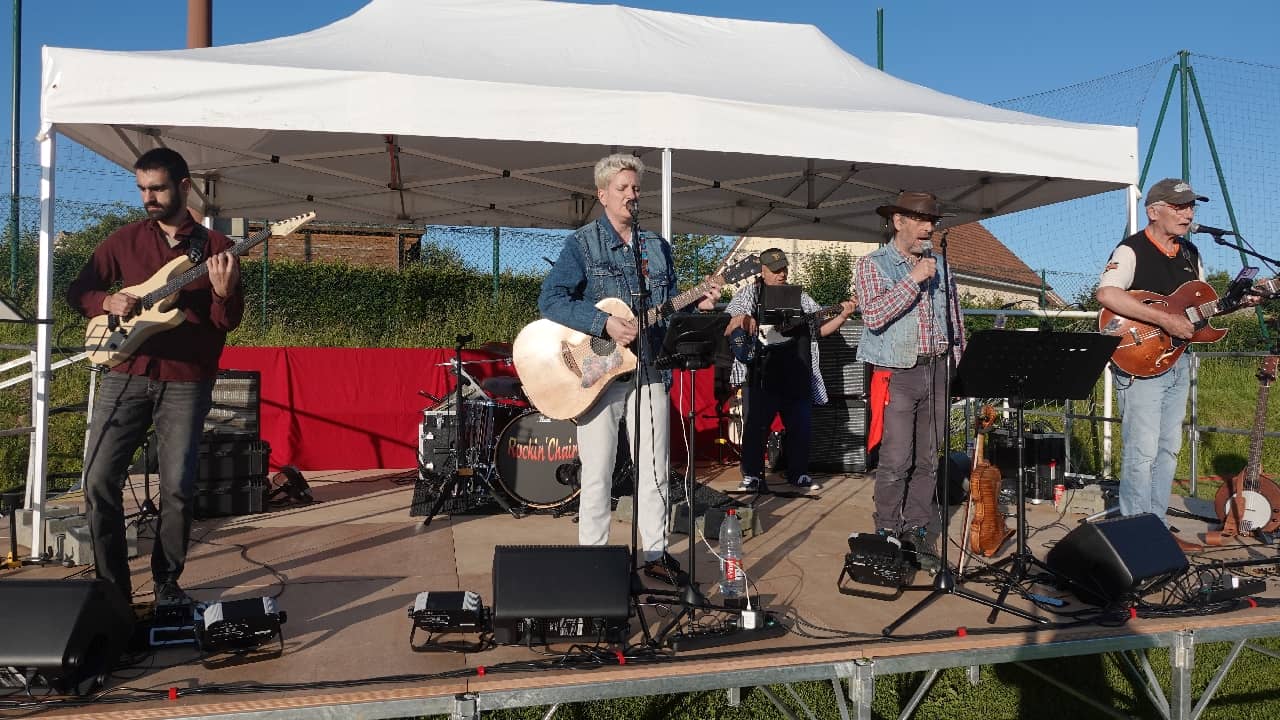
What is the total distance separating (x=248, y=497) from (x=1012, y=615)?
16.1 feet

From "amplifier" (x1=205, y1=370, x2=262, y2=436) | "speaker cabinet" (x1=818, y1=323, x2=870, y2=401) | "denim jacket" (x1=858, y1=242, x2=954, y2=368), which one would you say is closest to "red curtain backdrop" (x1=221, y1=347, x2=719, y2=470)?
"speaker cabinet" (x1=818, y1=323, x2=870, y2=401)

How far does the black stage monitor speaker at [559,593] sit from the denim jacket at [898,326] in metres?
2.01

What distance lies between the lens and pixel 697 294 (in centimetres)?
374

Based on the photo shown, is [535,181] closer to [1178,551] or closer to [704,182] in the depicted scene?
[704,182]

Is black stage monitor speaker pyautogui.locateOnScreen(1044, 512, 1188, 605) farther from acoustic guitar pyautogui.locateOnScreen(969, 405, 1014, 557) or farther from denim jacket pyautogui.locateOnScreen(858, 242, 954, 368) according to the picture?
denim jacket pyautogui.locateOnScreen(858, 242, 954, 368)

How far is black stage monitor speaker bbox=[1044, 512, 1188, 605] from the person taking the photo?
391 cm

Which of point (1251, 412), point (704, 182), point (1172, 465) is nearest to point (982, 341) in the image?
point (1172, 465)

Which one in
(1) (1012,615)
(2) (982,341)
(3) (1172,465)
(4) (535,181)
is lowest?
(1) (1012,615)

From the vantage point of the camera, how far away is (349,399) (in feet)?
28.2

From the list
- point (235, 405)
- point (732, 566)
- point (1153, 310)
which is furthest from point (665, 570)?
point (235, 405)

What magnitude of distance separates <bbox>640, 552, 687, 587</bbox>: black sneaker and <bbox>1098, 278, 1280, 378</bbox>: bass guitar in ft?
8.77

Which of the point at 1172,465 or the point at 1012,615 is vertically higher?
the point at 1172,465

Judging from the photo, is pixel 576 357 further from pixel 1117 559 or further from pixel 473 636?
pixel 1117 559

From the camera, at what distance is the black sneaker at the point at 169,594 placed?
146 inches
